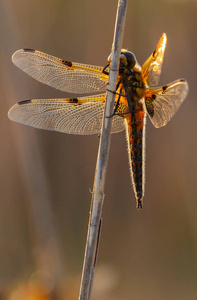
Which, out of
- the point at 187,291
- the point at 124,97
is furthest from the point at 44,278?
the point at 187,291

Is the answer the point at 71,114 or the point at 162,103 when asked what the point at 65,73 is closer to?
the point at 71,114

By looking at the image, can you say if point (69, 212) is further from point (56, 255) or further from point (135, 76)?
point (135, 76)

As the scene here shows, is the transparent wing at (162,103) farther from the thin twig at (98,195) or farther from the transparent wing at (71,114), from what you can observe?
the thin twig at (98,195)

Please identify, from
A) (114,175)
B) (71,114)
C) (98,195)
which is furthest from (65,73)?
(114,175)

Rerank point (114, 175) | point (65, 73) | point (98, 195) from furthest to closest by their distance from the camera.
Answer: point (114, 175) → point (65, 73) → point (98, 195)

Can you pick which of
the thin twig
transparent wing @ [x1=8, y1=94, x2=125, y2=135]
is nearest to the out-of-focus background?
transparent wing @ [x1=8, y1=94, x2=125, y2=135]

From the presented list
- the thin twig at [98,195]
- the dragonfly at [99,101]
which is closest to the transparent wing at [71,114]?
the dragonfly at [99,101]
